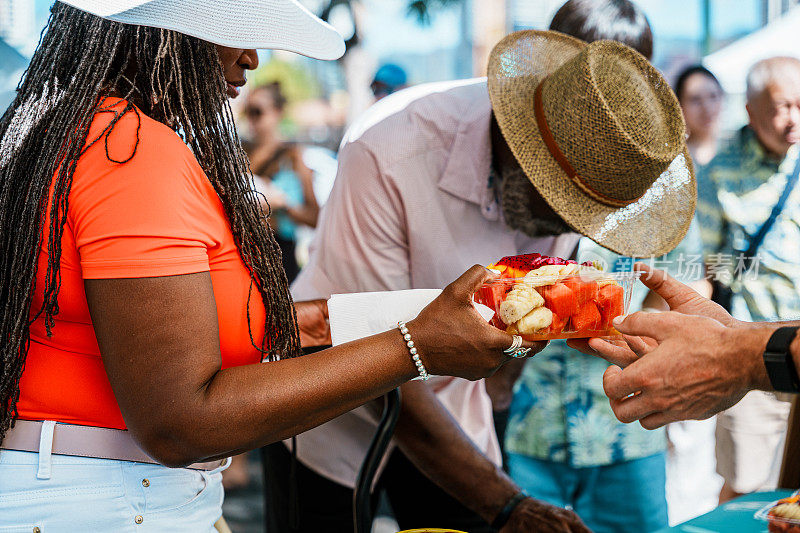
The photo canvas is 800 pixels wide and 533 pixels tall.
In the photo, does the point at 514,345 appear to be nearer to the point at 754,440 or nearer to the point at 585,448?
the point at 585,448

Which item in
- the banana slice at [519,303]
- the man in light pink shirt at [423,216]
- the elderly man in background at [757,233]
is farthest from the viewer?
the elderly man in background at [757,233]

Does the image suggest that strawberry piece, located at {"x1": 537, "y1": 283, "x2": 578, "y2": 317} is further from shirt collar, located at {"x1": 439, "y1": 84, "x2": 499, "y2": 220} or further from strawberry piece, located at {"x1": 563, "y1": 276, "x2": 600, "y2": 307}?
shirt collar, located at {"x1": 439, "y1": 84, "x2": 499, "y2": 220}

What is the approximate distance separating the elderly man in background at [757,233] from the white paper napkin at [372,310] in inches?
67.4

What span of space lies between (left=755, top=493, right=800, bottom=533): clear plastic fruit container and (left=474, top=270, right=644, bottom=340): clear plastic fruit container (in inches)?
21.8

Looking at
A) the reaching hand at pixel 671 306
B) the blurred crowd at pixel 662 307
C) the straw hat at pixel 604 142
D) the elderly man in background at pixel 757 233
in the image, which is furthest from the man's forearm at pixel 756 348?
the elderly man in background at pixel 757 233

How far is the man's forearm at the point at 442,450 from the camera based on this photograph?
6.04 ft

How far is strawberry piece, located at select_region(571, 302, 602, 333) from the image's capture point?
1.36 metres

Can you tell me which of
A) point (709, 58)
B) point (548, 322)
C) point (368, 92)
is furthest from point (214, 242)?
point (368, 92)

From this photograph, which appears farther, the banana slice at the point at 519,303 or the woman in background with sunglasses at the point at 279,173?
the woman in background with sunglasses at the point at 279,173

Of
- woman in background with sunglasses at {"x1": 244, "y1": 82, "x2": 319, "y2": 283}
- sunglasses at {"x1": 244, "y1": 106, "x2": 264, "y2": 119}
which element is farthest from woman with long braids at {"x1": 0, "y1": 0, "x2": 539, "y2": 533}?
sunglasses at {"x1": 244, "y1": 106, "x2": 264, "y2": 119}

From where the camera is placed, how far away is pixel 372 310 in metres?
1.35

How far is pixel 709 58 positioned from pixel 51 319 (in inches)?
137

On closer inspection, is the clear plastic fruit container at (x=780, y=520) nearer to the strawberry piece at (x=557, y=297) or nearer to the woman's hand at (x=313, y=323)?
the strawberry piece at (x=557, y=297)

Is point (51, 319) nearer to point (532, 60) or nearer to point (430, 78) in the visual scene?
point (532, 60)
